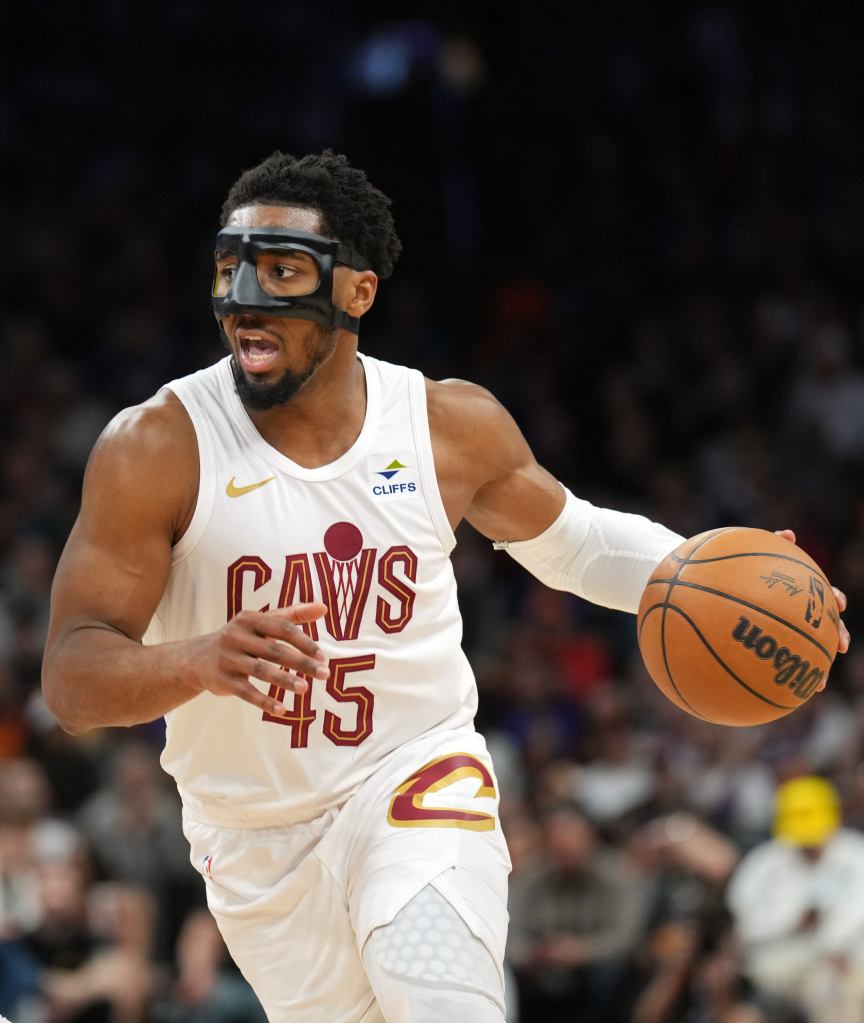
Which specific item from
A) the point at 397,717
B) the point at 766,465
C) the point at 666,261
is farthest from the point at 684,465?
the point at 397,717

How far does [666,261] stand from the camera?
1208 cm

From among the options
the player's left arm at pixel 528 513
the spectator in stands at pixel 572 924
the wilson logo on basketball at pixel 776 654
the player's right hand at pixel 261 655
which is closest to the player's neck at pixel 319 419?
the player's left arm at pixel 528 513

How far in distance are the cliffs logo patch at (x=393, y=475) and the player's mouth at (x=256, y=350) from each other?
0.35 m

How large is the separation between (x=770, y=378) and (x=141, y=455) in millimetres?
7956

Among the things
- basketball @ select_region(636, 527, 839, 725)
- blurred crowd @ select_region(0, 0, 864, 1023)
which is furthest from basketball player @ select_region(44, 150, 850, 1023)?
blurred crowd @ select_region(0, 0, 864, 1023)

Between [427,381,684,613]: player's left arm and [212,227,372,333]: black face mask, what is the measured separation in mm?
472

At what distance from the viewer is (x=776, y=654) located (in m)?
4.02

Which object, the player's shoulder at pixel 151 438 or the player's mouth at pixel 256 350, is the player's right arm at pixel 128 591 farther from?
the player's mouth at pixel 256 350

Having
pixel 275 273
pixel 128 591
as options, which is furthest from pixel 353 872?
pixel 275 273

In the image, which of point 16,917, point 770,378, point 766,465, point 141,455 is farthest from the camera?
point 770,378

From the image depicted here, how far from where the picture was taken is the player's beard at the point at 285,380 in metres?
3.94

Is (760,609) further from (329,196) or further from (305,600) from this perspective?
(329,196)

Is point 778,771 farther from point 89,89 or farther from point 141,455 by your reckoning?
point 89,89

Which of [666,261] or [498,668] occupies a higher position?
[666,261]
